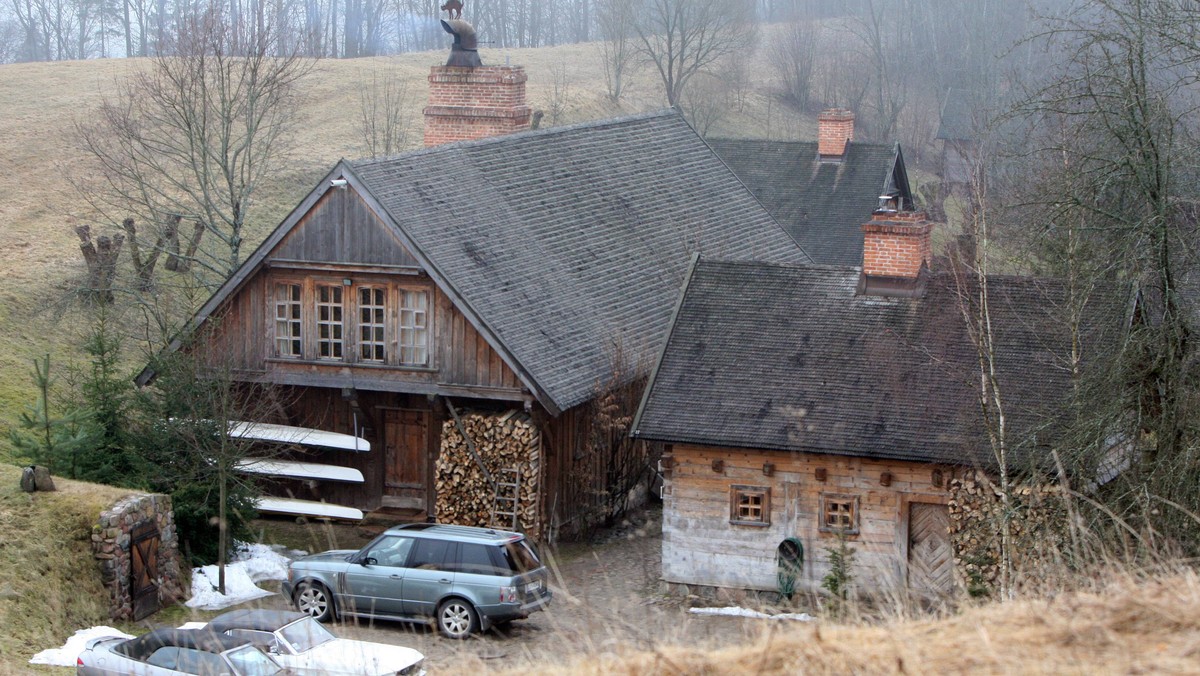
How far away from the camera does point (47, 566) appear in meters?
17.1

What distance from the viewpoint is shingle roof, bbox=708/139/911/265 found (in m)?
38.7

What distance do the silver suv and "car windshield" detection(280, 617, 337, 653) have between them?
2.07 metres

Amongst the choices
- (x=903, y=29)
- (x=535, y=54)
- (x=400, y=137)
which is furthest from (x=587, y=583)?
(x=903, y=29)

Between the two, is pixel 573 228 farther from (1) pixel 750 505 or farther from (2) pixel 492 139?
(1) pixel 750 505

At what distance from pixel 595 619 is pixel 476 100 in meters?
16.8

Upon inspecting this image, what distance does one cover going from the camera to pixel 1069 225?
16.0 m

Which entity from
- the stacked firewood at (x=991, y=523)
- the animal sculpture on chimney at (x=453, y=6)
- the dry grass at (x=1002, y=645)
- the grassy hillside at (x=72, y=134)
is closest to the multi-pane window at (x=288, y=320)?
the grassy hillside at (x=72, y=134)

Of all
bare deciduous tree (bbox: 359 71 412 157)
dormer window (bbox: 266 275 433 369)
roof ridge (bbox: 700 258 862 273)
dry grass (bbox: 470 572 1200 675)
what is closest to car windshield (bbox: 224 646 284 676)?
dry grass (bbox: 470 572 1200 675)

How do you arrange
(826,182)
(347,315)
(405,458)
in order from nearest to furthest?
(347,315) < (405,458) < (826,182)

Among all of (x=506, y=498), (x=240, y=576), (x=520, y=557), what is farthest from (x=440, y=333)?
(x=520, y=557)

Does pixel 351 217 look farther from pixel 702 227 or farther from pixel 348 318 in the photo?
pixel 702 227

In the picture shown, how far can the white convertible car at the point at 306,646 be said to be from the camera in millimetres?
14086

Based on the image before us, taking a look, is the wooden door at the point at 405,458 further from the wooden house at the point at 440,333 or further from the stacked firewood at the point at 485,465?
the stacked firewood at the point at 485,465

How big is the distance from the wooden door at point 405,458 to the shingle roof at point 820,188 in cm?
1762
